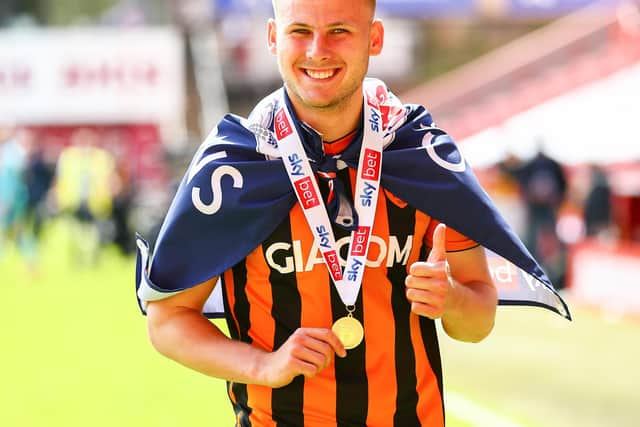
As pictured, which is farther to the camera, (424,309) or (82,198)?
(82,198)

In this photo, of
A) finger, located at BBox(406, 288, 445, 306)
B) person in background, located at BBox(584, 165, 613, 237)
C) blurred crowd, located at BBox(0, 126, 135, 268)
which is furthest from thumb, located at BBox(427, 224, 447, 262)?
blurred crowd, located at BBox(0, 126, 135, 268)

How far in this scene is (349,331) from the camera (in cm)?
293

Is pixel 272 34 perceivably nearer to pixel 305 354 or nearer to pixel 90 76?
pixel 305 354

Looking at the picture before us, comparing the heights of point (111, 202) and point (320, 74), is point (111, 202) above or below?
above

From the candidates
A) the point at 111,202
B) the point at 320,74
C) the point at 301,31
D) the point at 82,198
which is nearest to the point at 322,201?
the point at 320,74

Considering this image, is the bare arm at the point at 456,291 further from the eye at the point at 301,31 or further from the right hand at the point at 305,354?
the eye at the point at 301,31

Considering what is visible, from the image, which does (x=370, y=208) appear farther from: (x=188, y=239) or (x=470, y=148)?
(x=470, y=148)

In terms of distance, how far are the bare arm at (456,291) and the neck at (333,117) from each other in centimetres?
39

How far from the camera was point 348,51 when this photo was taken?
290 cm

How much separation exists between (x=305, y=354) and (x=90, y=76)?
2459 cm

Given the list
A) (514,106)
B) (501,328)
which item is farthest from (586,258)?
(514,106)

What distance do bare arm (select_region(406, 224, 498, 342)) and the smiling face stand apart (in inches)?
17.9

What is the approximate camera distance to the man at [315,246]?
2936mm

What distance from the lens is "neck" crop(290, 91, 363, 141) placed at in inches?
119
